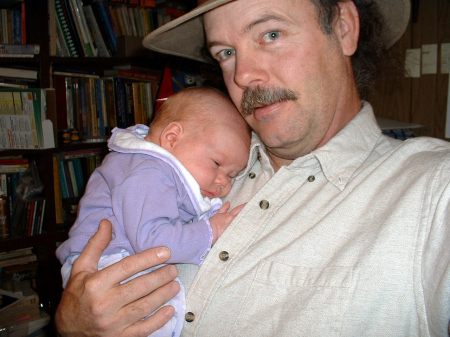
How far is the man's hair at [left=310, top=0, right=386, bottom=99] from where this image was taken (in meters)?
1.44

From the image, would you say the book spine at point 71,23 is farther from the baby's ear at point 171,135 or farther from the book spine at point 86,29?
the baby's ear at point 171,135

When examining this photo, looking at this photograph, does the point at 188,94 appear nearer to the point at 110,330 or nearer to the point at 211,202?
the point at 211,202

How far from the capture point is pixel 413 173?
96 centimetres

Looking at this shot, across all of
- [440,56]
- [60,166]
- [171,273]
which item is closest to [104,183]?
[171,273]

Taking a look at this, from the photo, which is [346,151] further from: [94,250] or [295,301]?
[94,250]

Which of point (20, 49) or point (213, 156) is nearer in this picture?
point (213, 156)

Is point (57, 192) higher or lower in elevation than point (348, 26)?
lower

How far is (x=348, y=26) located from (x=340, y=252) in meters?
0.84

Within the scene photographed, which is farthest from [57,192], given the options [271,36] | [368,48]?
[368,48]

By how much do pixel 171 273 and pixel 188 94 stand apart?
638 mm

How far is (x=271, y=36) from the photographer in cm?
111

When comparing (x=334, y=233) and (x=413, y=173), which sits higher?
(x=413, y=173)

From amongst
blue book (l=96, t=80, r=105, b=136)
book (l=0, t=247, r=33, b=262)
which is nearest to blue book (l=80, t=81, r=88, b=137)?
blue book (l=96, t=80, r=105, b=136)

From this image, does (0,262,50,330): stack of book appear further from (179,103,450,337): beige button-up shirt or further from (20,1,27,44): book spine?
(179,103,450,337): beige button-up shirt
